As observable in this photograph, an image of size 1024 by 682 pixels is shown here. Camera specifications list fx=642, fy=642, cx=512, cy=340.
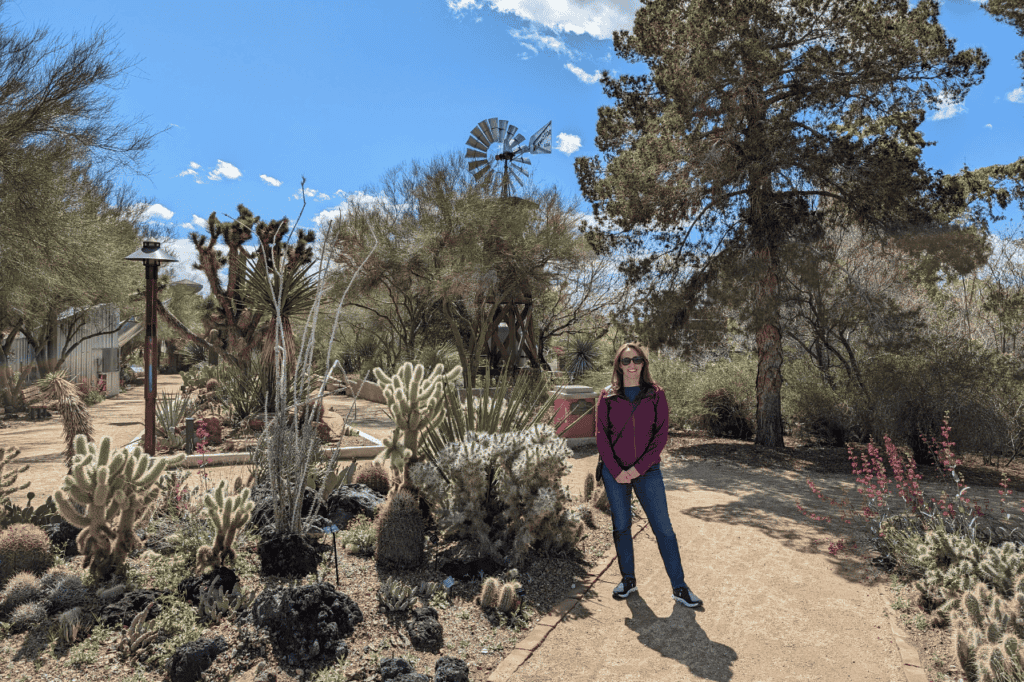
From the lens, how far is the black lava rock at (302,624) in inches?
134

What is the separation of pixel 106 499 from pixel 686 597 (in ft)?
12.6

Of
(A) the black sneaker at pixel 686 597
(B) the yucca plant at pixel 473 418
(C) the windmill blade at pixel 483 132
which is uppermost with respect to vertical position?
(C) the windmill blade at pixel 483 132

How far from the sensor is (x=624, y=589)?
448 cm

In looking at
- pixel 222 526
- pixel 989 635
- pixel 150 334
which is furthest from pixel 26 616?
pixel 150 334

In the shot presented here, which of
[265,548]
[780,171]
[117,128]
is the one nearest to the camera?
[265,548]

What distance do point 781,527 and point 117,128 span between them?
12.2 meters

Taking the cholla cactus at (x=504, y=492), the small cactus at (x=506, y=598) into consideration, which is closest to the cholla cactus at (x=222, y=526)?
the cholla cactus at (x=504, y=492)

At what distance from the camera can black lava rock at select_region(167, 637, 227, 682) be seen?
10.5ft

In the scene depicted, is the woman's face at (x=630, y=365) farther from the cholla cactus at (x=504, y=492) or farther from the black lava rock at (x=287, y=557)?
the black lava rock at (x=287, y=557)

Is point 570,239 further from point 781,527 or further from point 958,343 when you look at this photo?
point 781,527

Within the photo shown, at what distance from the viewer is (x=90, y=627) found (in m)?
3.69

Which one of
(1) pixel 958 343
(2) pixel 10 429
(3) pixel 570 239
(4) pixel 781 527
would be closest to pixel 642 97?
(3) pixel 570 239

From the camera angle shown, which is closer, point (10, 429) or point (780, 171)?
point (780, 171)

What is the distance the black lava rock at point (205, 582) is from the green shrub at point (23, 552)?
1.15 metres
